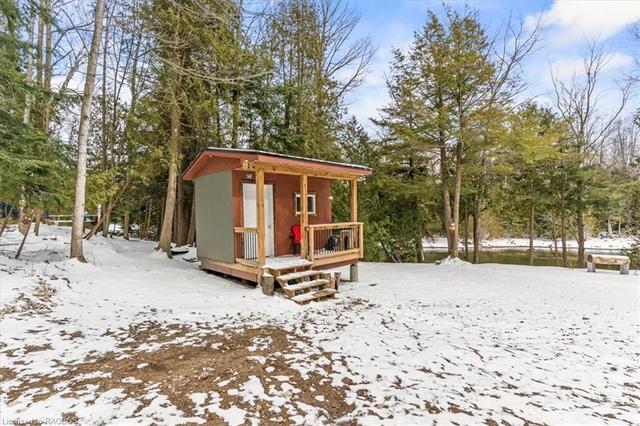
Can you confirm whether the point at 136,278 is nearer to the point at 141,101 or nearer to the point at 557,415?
the point at 141,101

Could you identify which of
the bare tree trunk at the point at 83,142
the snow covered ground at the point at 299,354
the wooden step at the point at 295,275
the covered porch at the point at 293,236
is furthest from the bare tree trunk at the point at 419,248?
the bare tree trunk at the point at 83,142

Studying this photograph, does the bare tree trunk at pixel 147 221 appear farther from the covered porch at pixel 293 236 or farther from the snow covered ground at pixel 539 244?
the snow covered ground at pixel 539 244

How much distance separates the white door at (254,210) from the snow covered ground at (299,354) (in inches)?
67.6

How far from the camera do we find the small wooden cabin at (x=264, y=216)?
23.0 feet

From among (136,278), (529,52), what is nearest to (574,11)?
(529,52)

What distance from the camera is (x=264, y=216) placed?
7.37 m

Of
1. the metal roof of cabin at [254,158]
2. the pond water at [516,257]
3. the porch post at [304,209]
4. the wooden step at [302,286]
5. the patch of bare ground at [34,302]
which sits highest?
the metal roof of cabin at [254,158]

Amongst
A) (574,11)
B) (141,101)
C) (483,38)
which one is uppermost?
(574,11)

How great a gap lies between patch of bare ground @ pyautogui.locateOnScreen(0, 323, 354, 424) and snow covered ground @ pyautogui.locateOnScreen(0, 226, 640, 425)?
0.02 metres

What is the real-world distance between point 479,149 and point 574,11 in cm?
648

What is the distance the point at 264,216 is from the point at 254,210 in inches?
47.0

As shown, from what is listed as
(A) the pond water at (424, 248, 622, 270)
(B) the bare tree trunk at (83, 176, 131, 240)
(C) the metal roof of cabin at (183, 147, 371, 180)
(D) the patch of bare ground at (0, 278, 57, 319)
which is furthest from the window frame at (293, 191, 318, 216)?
(A) the pond water at (424, 248, 622, 270)

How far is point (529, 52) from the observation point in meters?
11.9

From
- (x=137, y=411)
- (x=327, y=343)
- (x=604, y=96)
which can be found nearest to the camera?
(x=137, y=411)
